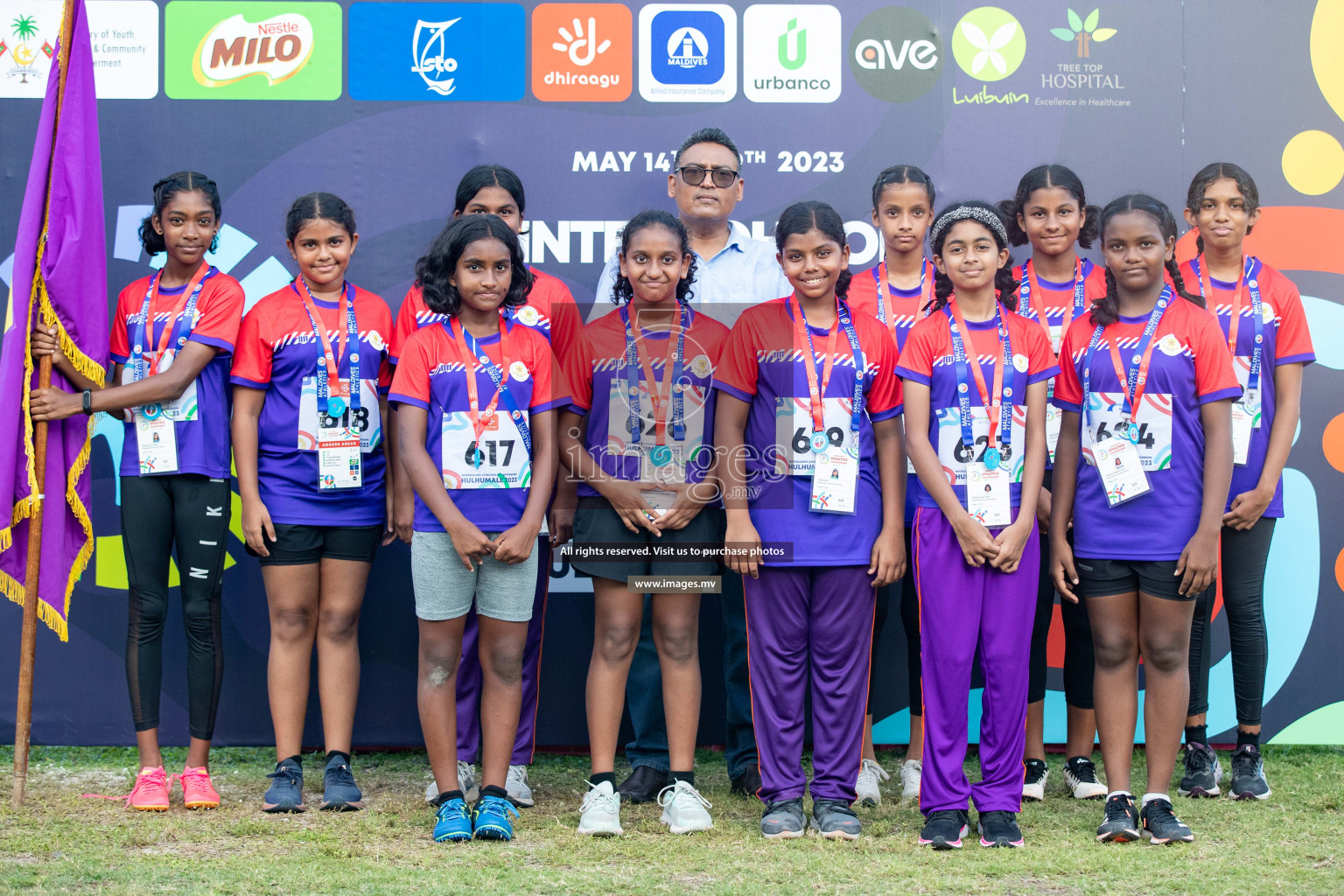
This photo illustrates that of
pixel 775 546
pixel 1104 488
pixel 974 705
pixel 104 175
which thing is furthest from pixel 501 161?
pixel 974 705

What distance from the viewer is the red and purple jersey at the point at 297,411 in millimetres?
3504

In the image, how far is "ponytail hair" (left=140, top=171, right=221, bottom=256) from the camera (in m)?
3.64

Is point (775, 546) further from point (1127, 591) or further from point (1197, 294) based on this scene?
point (1197, 294)

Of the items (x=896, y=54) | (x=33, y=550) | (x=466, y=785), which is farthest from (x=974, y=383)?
(x=33, y=550)

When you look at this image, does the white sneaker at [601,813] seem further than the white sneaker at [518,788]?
No

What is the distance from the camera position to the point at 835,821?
3.18 m

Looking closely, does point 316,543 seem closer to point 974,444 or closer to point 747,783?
point 747,783

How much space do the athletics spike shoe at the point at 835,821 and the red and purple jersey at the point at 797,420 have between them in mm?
703

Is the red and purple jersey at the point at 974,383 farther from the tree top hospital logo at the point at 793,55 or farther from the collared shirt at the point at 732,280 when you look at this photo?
the tree top hospital logo at the point at 793,55

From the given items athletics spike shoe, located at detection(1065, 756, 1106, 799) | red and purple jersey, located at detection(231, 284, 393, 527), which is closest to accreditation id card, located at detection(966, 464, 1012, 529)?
athletics spike shoe, located at detection(1065, 756, 1106, 799)

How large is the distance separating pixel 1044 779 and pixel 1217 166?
2.18m

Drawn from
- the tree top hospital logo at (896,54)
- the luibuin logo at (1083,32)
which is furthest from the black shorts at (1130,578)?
the luibuin logo at (1083,32)

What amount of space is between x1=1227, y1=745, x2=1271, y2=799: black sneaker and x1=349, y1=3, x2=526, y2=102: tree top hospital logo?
3515mm

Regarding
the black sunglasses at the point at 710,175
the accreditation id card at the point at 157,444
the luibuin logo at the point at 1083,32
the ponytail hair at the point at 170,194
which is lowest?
the accreditation id card at the point at 157,444
